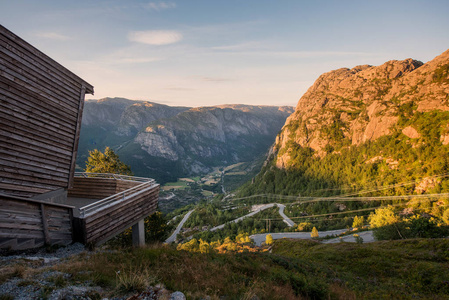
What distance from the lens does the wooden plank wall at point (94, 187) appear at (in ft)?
45.0

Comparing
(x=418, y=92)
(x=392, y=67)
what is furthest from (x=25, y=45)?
(x=392, y=67)

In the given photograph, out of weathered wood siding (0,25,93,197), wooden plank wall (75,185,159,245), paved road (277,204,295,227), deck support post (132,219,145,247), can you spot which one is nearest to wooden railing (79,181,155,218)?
wooden plank wall (75,185,159,245)

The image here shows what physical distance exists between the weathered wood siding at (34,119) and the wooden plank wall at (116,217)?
157 inches

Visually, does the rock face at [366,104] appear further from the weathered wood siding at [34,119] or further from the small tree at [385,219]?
the weathered wood siding at [34,119]

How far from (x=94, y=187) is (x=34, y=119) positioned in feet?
18.9

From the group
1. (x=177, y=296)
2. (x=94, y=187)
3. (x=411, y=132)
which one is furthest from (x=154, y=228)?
(x=411, y=132)

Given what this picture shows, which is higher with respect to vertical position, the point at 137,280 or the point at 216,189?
the point at 137,280

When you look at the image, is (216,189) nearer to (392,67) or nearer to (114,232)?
(392,67)

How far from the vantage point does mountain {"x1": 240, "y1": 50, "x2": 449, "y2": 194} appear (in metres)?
80.3

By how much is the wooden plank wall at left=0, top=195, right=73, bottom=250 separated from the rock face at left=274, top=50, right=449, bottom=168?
111754mm

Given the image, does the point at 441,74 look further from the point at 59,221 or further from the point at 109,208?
the point at 59,221

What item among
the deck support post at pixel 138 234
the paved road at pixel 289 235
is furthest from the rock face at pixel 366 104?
the deck support post at pixel 138 234

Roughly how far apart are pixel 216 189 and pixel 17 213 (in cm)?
18930

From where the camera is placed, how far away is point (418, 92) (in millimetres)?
101938
